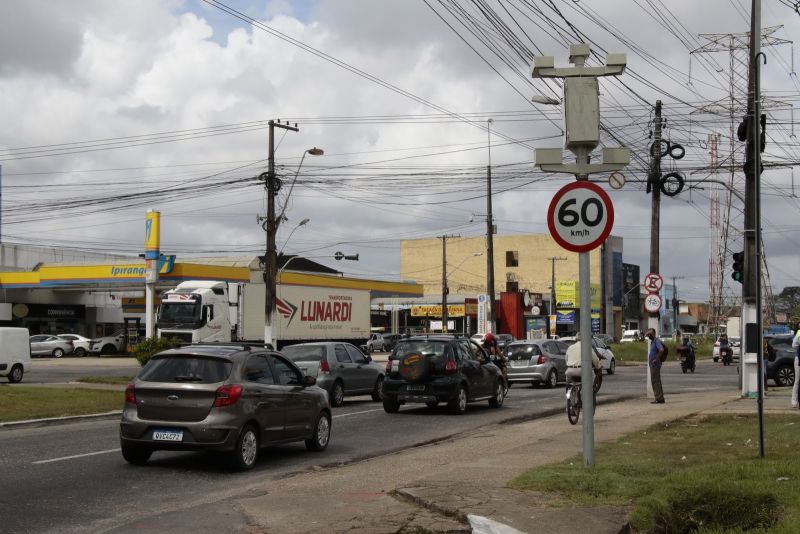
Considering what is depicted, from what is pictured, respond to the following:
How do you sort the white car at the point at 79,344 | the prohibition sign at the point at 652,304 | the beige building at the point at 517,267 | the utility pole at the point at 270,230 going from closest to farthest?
the prohibition sign at the point at 652,304
the utility pole at the point at 270,230
the white car at the point at 79,344
the beige building at the point at 517,267

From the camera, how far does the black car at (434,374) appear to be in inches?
790

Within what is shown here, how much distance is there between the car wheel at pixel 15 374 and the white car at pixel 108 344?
1229 inches

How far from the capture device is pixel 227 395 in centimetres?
1177

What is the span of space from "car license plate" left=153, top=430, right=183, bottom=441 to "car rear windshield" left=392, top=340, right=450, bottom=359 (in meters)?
9.11

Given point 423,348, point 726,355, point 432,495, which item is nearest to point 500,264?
point 726,355

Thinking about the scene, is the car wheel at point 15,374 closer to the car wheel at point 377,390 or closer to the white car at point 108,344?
the car wheel at point 377,390

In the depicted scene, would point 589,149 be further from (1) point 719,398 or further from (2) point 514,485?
(1) point 719,398

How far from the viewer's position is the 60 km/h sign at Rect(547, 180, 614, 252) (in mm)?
9359

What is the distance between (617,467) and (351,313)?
44.8 metres

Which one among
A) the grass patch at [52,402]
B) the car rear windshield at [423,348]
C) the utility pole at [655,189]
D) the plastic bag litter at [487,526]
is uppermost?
the utility pole at [655,189]

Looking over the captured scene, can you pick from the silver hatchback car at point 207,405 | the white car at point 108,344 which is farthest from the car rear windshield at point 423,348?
the white car at point 108,344

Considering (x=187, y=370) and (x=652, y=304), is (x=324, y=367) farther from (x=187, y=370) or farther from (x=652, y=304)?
(x=187, y=370)

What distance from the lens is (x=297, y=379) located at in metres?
13.6

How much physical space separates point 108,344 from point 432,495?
57.0 m
